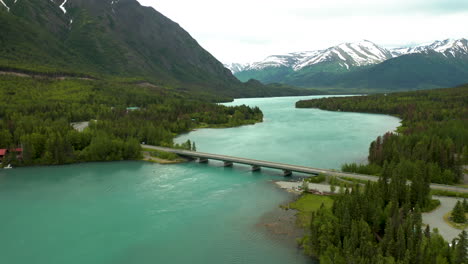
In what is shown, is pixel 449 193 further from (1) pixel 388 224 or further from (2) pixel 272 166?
(2) pixel 272 166

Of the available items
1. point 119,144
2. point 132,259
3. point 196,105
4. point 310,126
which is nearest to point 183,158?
point 119,144

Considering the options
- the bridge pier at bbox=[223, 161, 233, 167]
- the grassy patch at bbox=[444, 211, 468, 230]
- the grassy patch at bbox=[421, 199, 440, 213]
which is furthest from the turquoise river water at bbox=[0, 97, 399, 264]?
the grassy patch at bbox=[421, 199, 440, 213]

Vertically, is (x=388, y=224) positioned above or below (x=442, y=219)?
above

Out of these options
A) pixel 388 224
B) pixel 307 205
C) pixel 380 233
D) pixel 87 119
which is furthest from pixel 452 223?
pixel 87 119

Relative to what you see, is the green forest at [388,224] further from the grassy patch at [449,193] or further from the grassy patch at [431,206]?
the grassy patch at [449,193]

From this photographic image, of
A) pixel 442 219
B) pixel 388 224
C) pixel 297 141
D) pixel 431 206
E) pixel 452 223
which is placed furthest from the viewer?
pixel 297 141

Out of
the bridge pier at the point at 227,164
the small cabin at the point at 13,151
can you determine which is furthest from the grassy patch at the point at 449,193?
the small cabin at the point at 13,151

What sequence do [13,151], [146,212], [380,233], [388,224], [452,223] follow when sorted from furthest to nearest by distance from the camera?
[13,151] < [146,212] < [452,223] < [380,233] < [388,224]

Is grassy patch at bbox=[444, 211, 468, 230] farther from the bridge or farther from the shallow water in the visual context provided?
the shallow water
